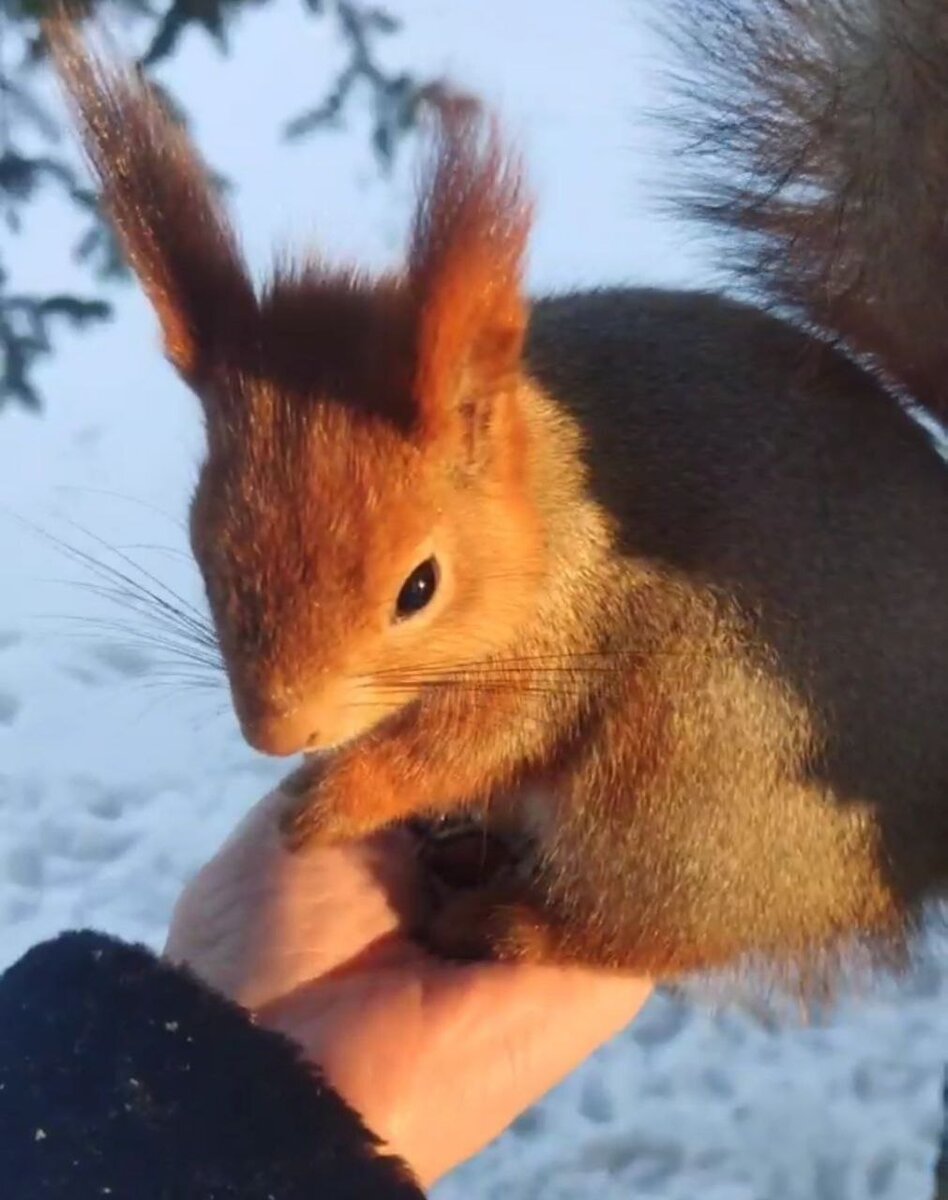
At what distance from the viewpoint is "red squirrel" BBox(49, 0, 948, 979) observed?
114cm

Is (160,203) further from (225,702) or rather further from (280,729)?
(225,702)

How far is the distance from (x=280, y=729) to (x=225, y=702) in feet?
4.43

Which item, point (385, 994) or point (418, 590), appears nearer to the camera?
point (418, 590)

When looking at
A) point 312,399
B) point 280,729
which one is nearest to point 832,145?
point 312,399

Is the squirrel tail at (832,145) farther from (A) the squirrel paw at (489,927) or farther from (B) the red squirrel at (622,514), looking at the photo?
(A) the squirrel paw at (489,927)

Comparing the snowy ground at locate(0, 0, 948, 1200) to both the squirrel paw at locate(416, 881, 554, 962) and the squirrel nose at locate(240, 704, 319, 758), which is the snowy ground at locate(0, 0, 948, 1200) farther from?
the squirrel paw at locate(416, 881, 554, 962)

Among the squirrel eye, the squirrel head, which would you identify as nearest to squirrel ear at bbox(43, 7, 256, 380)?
the squirrel head

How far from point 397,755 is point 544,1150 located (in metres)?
0.89

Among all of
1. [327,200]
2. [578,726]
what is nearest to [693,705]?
[578,726]

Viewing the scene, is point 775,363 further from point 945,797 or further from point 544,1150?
point 544,1150

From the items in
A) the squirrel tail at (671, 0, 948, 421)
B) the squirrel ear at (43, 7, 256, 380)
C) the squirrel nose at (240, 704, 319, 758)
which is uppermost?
the squirrel tail at (671, 0, 948, 421)

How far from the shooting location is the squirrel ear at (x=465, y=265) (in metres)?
1.06

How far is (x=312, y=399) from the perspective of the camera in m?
→ 1.14

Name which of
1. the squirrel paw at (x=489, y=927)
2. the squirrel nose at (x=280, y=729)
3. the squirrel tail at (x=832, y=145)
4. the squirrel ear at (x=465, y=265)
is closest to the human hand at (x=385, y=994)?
the squirrel paw at (x=489, y=927)
